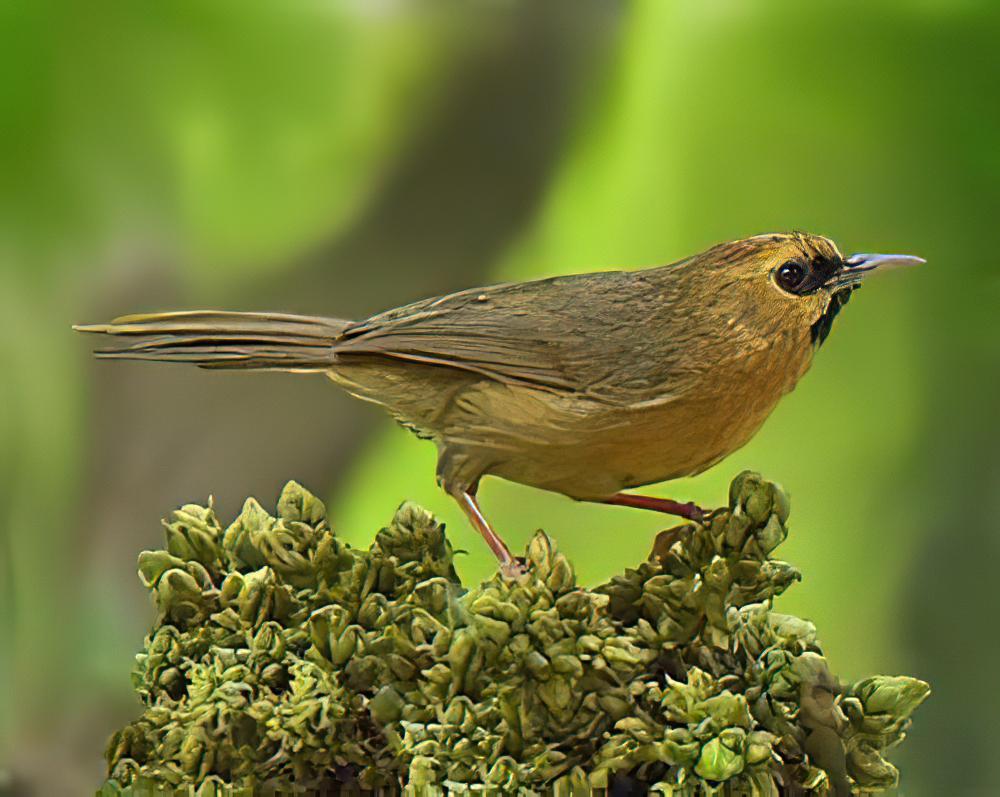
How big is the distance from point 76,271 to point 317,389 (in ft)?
1.73

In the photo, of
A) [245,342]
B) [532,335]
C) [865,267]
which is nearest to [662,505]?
[532,335]

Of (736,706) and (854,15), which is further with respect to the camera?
(854,15)

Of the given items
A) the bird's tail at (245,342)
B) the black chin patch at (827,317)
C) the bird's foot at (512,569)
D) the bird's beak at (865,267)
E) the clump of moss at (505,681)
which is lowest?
the clump of moss at (505,681)

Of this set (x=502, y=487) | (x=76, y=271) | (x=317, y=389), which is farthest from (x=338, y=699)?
(x=76, y=271)

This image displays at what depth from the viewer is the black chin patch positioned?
5.38ft

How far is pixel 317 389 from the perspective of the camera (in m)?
2.62

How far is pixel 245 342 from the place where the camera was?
173cm

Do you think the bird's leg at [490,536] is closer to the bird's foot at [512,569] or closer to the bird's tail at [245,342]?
the bird's foot at [512,569]

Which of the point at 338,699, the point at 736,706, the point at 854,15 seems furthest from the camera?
the point at 854,15

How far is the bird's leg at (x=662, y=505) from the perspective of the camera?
5.75 feet

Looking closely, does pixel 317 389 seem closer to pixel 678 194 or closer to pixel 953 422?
pixel 678 194

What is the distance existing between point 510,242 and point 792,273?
3.23 feet

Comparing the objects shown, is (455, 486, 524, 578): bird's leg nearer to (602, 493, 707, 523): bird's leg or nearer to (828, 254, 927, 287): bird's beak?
(602, 493, 707, 523): bird's leg

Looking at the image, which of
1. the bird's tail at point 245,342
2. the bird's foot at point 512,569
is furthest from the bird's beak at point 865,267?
the bird's tail at point 245,342
